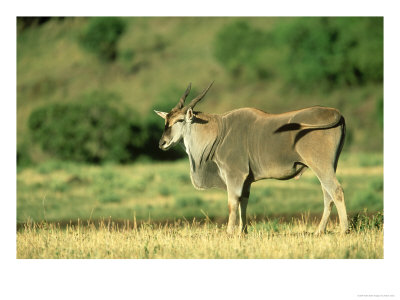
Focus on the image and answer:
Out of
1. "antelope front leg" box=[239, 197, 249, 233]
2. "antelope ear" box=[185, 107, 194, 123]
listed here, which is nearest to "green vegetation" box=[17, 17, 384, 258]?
"antelope front leg" box=[239, 197, 249, 233]

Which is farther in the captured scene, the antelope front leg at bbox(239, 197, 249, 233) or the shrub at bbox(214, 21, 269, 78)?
the shrub at bbox(214, 21, 269, 78)

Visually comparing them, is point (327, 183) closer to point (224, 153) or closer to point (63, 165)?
point (224, 153)

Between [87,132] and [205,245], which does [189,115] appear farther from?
[87,132]

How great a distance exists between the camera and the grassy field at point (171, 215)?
8.20 m

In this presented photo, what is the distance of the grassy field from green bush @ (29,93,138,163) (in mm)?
1173

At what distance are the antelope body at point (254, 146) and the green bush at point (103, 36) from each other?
3291 cm

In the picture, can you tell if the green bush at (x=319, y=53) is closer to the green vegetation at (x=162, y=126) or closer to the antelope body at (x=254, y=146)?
the green vegetation at (x=162, y=126)

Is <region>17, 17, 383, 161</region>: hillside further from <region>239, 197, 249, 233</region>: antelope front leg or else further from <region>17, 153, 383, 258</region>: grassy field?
<region>239, 197, 249, 233</region>: antelope front leg

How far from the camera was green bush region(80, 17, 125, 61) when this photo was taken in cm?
4072

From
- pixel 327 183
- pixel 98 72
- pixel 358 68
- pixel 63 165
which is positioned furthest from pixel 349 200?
pixel 98 72

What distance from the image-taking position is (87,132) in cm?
2658

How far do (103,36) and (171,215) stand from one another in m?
28.0

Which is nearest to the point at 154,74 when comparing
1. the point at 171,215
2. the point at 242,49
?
the point at 242,49

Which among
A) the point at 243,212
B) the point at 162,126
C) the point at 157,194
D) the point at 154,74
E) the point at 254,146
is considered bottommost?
the point at 157,194
